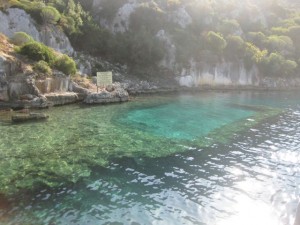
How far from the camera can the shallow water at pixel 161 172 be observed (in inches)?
588

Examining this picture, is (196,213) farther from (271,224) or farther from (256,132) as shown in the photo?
(256,132)

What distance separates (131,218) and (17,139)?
1605 cm

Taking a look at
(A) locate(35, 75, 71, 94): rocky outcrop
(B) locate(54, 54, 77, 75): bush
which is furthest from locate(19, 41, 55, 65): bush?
(A) locate(35, 75, 71, 94): rocky outcrop

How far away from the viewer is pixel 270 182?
19422mm

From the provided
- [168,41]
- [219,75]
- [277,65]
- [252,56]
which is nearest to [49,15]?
[168,41]

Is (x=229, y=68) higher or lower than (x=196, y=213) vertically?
higher

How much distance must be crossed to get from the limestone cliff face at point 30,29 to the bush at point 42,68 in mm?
16011

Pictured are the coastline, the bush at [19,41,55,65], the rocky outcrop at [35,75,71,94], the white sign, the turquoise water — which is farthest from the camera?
the white sign

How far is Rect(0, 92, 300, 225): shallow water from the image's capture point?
14945mm

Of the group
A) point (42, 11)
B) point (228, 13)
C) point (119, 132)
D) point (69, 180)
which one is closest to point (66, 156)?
point (69, 180)

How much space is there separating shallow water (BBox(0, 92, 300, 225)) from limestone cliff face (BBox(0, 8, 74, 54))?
90.0 feet

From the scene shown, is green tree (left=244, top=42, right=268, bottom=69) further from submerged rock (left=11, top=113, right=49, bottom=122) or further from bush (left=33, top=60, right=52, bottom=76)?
submerged rock (left=11, top=113, right=49, bottom=122)

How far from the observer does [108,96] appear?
49625 millimetres

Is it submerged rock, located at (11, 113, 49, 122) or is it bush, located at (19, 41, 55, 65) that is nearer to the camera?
submerged rock, located at (11, 113, 49, 122)
